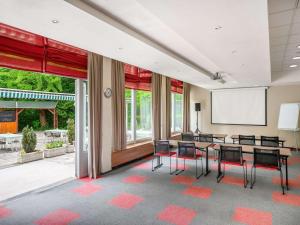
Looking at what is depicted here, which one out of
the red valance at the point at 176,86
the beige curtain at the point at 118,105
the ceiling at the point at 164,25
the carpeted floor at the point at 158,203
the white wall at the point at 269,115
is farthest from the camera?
the red valance at the point at 176,86

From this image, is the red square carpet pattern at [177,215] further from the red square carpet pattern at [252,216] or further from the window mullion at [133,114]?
the window mullion at [133,114]

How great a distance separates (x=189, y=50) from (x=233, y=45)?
1.02 metres

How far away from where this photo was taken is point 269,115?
969 cm

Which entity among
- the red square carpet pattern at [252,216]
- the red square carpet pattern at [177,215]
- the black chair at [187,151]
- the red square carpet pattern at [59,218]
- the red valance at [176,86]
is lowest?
the red square carpet pattern at [252,216]

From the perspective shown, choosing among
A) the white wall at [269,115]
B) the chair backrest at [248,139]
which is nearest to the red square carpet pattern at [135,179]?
the chair backrest at [248,139]

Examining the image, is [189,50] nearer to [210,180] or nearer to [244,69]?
[244,69]

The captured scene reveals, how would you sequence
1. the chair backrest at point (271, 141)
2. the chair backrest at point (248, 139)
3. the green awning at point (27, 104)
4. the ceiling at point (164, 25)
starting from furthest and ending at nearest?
1. the green awning at point (27, 104)
2. the chair backrest at point (248, 139)
3. the chair backrest at point (271, 141)
4. the ceiling at point (164, 25)

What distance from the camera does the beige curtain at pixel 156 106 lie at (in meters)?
7.54

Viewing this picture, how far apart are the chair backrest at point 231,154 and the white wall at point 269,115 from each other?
629 centimetres

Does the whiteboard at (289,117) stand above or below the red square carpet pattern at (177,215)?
above

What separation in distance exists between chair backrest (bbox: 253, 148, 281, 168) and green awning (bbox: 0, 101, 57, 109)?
13185 mm

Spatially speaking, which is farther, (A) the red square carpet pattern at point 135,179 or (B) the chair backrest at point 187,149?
(B) the chair backrest at point 187,149

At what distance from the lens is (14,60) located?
3697 millimetres

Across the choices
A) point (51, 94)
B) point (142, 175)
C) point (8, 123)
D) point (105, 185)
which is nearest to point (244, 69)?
point (142, 175)
